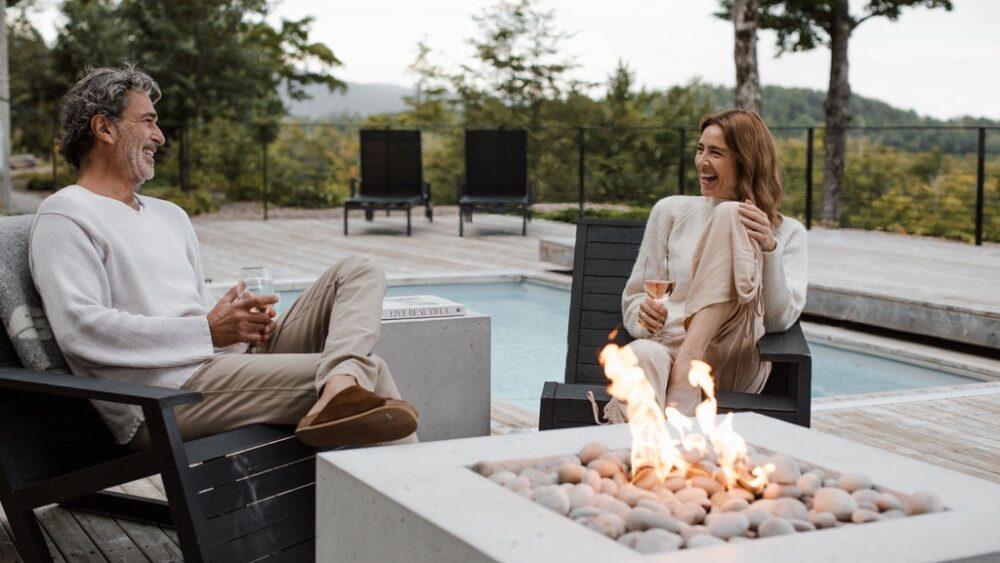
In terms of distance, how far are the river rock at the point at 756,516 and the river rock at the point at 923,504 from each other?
212mm

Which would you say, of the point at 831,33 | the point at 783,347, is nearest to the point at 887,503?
the point at 783,347

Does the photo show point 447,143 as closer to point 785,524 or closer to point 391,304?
point 391,304

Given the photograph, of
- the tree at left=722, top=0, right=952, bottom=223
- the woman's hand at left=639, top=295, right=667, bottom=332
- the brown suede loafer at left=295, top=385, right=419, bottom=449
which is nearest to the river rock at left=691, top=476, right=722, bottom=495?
the brown suede loafer at left=295, top=385, right=419, bottom=449

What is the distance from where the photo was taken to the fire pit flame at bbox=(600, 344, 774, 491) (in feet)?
5.93

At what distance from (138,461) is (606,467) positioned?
91 cm

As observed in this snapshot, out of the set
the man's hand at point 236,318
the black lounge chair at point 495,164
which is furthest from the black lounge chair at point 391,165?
the man's hand at point 236,318

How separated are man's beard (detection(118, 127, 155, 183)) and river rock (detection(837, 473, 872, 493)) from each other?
169 centimetres

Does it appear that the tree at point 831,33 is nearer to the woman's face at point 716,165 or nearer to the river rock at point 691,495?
the woman's face at point 716,165

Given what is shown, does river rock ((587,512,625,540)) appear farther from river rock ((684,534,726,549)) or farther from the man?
the man

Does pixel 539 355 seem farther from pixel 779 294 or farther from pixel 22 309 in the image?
pixel 22 309

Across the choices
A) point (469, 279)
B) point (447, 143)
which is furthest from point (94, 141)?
point (447, 143)

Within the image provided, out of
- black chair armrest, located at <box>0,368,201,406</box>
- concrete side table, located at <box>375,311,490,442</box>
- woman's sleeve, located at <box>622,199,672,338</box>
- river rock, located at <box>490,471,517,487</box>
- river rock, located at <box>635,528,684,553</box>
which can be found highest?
woman's sleeve, located at <box>622,199,672,338</box>

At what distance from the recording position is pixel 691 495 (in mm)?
1728

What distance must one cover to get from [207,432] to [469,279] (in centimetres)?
549
